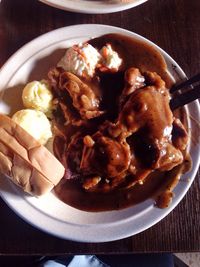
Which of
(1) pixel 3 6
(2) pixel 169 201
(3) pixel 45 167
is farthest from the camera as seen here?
(1) pixel 3 6

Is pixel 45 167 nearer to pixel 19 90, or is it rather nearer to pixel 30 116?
pixel 30 116

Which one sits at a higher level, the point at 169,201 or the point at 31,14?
the point at 31,14

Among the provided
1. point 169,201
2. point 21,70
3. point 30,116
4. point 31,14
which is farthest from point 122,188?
point 31,14

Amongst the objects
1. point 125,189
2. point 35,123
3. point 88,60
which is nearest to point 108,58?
point 88,60

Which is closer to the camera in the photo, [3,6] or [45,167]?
[45,167]

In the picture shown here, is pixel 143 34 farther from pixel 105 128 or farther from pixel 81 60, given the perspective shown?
pixel 105 128

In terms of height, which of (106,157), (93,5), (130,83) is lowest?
(106,157)
